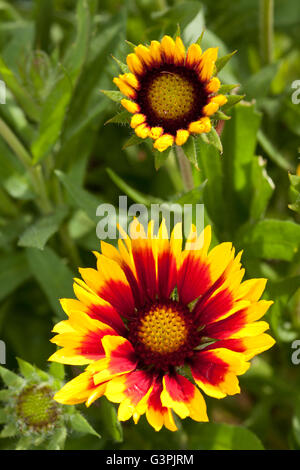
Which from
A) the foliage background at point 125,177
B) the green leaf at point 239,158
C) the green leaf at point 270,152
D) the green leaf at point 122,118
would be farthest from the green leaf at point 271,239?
the green leaf at point 122,118

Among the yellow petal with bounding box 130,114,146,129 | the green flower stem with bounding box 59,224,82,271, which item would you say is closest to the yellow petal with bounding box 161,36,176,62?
the yellow petal with bounding box 130,114,146,129

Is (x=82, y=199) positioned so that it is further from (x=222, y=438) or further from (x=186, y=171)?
(x=222, y=438)

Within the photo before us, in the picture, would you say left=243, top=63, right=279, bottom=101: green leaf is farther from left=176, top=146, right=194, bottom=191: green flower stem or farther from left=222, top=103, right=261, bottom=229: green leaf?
left=176, top=146, right=194, bottom=191: green flower stem

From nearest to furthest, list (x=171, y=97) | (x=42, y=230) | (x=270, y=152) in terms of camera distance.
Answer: (x=171, y=97) → (x=42, y=230) → (x=270, y=152)

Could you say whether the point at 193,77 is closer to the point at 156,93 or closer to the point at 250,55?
the point at 156,93

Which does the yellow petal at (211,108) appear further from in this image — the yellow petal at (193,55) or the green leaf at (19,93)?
the green leaf at (19,93)

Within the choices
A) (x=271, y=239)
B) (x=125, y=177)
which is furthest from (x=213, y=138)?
(x=125, y=177)
